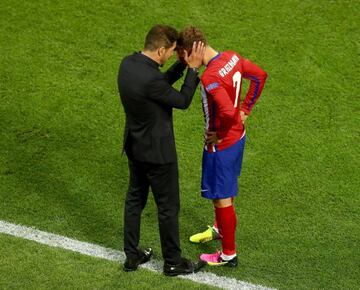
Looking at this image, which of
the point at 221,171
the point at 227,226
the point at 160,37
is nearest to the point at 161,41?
the point at 160,37

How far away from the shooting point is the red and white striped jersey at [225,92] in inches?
223

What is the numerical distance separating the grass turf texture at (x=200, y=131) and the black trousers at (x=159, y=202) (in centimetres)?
37

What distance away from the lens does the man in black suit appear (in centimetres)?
545

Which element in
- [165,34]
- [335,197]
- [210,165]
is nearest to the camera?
[165,34]

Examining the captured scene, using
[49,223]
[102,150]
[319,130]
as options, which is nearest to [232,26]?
[319,130]

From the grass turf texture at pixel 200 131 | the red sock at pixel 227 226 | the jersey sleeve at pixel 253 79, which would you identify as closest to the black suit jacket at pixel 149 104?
the jersey sleeve at pixel 253 79

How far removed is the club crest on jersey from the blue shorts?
2.00ft

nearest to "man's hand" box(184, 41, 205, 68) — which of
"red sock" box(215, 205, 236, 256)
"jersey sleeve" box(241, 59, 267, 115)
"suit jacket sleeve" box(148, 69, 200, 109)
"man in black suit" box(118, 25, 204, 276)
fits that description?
"man in black suit" box(118, 25, 204, 276)

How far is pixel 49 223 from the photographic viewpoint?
676 cm

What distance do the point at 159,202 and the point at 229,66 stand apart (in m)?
1.15

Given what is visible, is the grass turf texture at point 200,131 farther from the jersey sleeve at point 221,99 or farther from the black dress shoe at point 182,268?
the jersey sleeve at point 221,99

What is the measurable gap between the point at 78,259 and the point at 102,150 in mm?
1787

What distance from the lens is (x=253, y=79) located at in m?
6.10

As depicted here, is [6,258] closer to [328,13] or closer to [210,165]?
[210,165]
